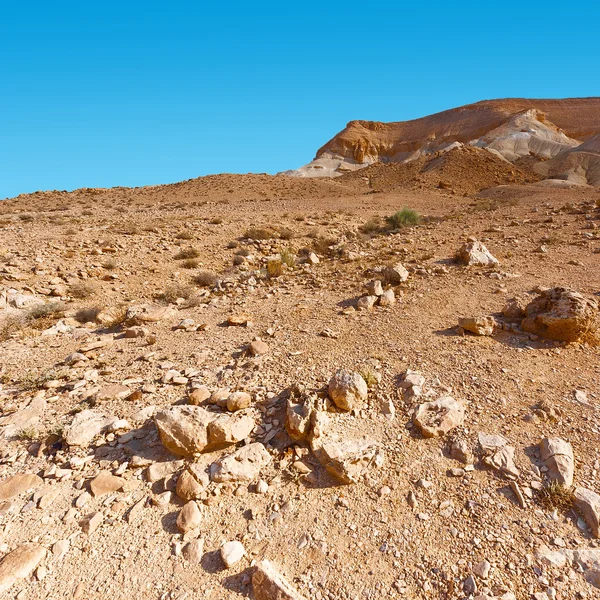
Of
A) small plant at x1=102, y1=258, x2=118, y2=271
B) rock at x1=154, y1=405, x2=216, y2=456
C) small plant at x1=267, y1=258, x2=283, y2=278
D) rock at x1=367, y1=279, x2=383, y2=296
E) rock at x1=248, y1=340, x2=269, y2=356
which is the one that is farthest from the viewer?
small plant at x1=102, y1=258, x2=118, y2=271

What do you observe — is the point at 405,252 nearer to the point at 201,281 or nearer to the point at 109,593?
the point at 201,281

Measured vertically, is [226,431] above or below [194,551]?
above

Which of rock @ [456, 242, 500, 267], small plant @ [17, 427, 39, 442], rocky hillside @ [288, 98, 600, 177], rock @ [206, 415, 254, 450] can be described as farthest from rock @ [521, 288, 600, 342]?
rocky hillside @ [288, 98, 600, 177]

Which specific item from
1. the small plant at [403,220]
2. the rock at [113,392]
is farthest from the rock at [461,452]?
the small plant at [403,220]

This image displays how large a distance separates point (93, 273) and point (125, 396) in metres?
5.13

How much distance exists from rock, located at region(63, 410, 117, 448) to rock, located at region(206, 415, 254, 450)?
0.97 meters

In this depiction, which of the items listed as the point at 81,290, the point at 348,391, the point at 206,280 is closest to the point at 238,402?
the point at 348,391

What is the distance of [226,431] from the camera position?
9.67 ft

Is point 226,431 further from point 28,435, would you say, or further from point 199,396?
point 28,435

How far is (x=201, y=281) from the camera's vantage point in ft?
24.8

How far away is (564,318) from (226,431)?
3493mm

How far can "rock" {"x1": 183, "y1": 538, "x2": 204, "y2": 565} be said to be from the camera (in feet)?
7.71

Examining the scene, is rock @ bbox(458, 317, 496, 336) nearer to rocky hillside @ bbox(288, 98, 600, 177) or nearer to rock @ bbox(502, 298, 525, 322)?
rock @ bbox(502, 298, 525, 322)

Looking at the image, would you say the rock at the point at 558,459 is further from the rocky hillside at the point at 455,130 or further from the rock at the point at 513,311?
the rocky hillside at the point at 455,130
